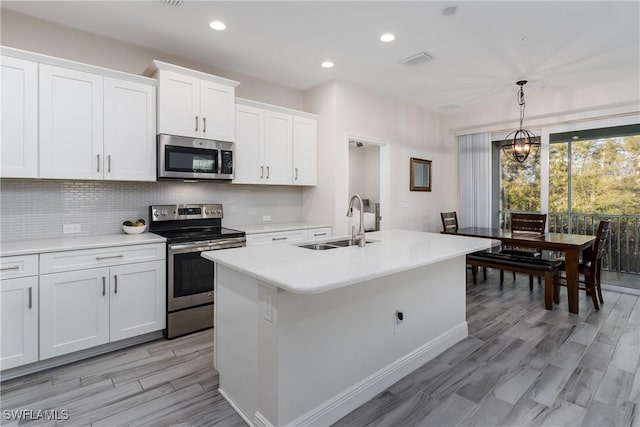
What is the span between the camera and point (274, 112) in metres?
4.03

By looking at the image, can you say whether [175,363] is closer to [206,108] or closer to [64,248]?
[64,248]

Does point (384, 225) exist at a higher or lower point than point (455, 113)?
lower

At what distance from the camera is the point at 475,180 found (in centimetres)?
580

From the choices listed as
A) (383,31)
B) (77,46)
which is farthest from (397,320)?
(77,46)

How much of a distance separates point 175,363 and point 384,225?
3421 mm

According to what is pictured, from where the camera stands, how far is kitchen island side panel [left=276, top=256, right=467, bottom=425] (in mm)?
1691

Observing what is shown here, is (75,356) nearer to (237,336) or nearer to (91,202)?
(91,202)

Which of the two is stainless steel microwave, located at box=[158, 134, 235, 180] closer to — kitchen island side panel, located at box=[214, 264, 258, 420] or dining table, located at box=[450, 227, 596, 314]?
kitchen island side panel, located at box=[214, 264, 258, 420]

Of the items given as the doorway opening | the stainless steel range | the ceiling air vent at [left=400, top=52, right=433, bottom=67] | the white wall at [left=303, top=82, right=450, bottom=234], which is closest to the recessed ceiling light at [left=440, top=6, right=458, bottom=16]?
the ceiling air vent at [left=400, top=52, right=433, bottom=67]

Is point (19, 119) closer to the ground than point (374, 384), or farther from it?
farther from it

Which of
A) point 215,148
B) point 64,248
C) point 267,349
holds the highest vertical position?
point 215,148

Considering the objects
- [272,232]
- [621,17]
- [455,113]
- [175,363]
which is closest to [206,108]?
[272,232]

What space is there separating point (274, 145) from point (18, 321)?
2824 mm

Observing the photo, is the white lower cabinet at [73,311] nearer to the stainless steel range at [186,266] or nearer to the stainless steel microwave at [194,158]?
the stainless steel range at [186,266]
